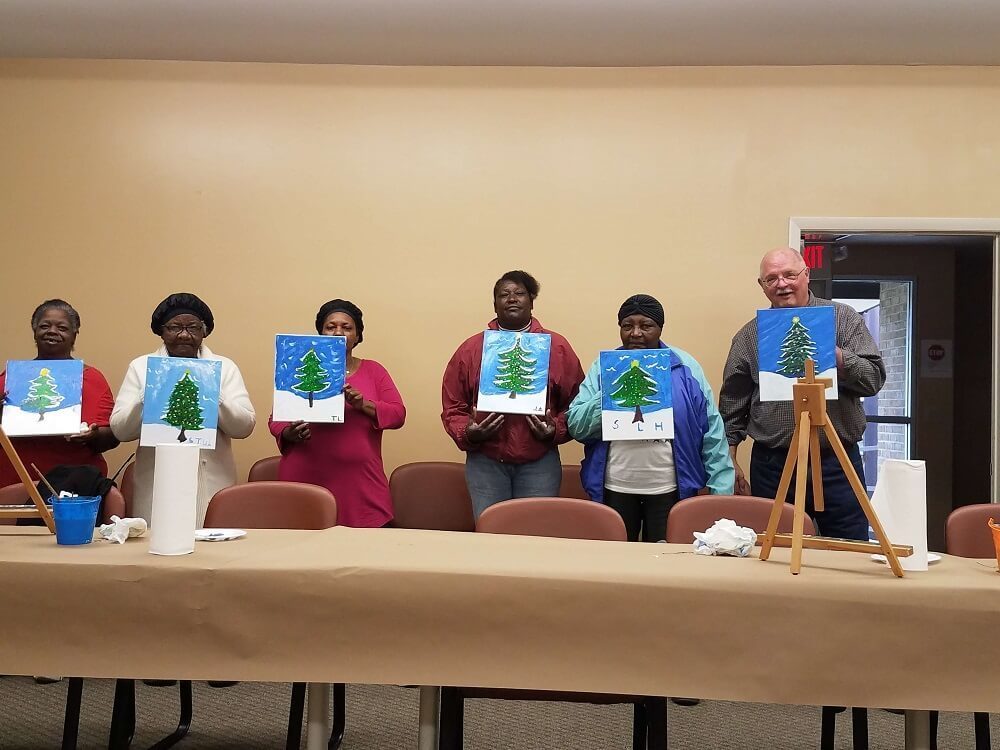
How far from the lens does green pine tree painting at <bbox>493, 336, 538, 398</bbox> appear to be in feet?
12.2

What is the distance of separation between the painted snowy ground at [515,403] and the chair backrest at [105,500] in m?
1.44

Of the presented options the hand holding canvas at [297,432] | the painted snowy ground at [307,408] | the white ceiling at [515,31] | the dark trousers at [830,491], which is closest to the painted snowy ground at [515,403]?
the painted snowy ground at [307,408]

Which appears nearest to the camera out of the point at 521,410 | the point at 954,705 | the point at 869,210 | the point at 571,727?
the point at 954,705

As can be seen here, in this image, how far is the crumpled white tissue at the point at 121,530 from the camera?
2.34 metres

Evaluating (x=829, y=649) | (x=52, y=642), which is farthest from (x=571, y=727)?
(x=52, y=642)

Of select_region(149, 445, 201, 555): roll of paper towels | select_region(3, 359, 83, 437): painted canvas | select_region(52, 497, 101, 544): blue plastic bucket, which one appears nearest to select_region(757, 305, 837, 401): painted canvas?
select_region(149, 445, 201, 555): roll of paper towels

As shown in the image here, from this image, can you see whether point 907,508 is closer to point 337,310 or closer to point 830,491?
point 830,491

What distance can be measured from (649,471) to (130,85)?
3.83 metres

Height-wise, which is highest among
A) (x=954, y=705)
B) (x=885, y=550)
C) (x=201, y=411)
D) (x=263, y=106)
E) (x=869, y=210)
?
(x=263, y=106)

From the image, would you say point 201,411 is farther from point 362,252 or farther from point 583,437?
point 362,252

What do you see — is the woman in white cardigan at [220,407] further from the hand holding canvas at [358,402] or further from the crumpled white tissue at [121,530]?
the crumpled white tissue at [121,530]

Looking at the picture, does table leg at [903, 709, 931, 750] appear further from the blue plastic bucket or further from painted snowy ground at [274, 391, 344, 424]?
painted snowy ground at [274, 391, 344, 424]

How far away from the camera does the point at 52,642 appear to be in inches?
78.4

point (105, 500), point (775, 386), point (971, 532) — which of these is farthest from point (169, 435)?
point (971, 532)
